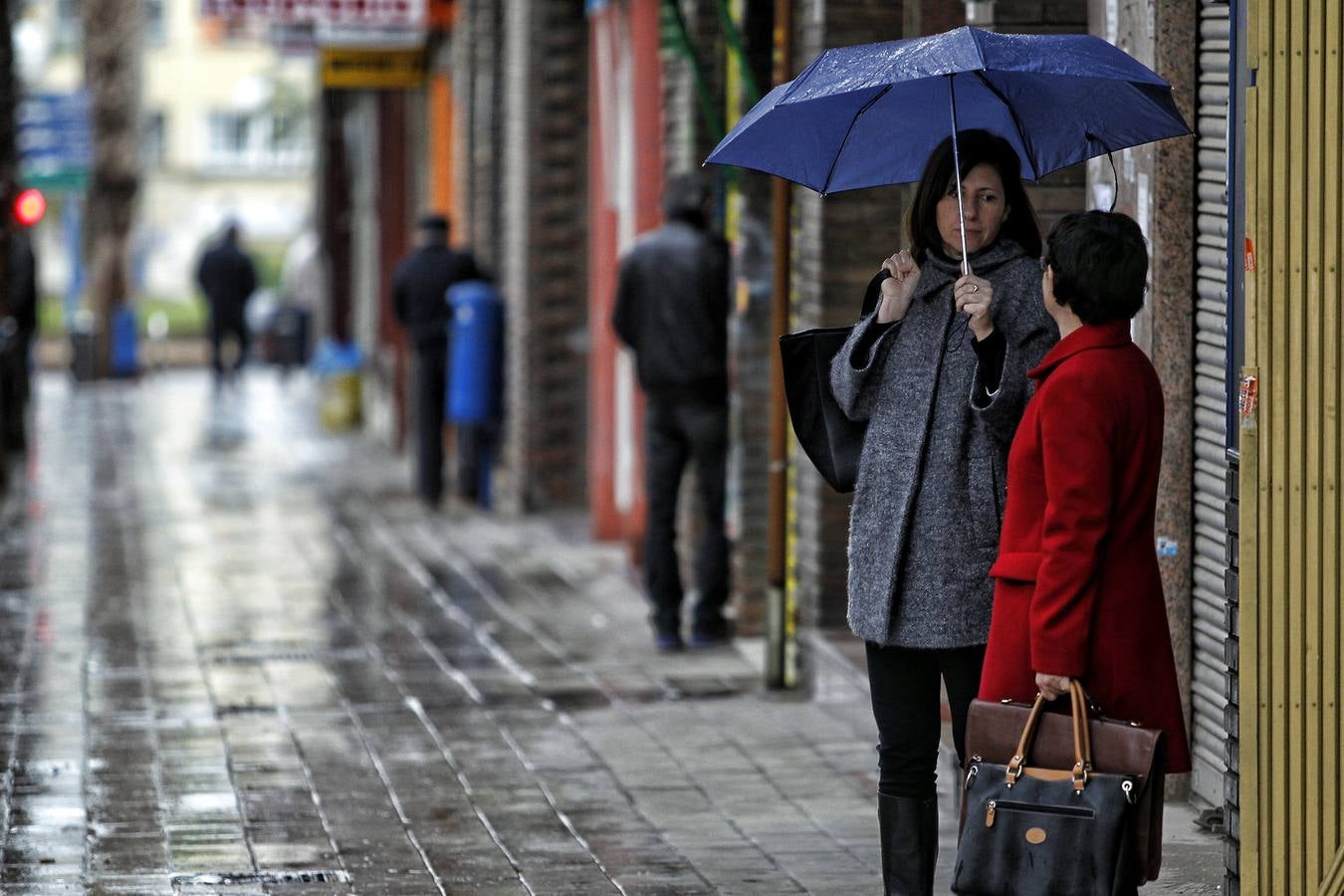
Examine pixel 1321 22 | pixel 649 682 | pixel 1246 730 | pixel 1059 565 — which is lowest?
pixel 649 682

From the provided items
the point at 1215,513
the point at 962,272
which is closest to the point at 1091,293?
the point at 962,272

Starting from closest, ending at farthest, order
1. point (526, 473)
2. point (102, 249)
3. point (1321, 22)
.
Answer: point (1321, 22) → point (526, 473) → point (102, 249)

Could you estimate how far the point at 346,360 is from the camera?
23.8 meters

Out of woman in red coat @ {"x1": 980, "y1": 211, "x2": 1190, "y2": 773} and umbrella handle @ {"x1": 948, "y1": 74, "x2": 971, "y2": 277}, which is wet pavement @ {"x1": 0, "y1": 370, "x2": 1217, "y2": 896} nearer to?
woman in red coat @ {"x1": 980, "y1": 211, "x2": 1190, "y2": 773}

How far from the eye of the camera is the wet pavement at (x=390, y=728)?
6.97 meters

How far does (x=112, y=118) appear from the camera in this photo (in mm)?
34188

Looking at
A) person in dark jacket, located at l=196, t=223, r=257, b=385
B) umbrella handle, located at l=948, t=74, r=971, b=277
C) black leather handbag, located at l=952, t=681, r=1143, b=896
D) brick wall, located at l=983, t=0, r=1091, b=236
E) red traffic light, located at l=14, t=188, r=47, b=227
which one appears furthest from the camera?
person in dark jacket, located at l=196, t=223, r=257, b=385

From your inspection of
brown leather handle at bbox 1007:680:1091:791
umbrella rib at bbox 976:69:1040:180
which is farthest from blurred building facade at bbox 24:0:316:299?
brown leather handle at bbox 1007:680:1091:791

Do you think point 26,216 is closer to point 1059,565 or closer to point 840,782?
point 840,782

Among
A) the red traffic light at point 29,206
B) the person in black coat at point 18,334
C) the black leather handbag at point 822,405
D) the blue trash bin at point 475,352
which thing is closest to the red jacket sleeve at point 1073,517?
the black leather handbag at point 822,405

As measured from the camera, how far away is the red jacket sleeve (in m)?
4.99

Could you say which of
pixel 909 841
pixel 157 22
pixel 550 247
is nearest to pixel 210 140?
pixel 157 22

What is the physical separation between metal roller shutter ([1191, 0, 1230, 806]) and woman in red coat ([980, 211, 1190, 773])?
71.5 inches

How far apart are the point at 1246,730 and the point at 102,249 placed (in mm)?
29757
